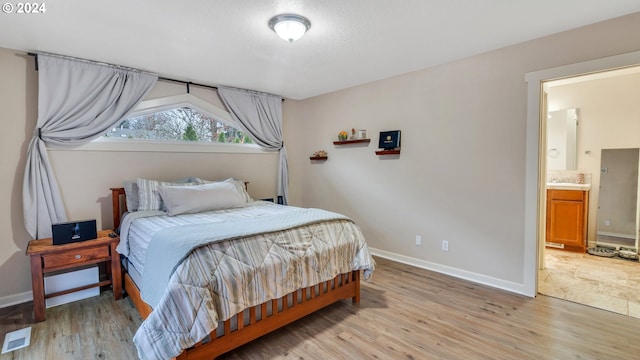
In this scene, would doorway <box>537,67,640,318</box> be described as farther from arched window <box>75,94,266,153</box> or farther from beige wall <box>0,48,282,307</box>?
beige wall <box>0,48,282,307</box>

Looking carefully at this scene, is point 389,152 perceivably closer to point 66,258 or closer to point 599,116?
point 599,116

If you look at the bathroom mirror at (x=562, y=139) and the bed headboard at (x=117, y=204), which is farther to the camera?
the bathroom mirror at (x=562, y=139)

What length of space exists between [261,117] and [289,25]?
7.70 feet

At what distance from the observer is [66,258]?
2.56 metres

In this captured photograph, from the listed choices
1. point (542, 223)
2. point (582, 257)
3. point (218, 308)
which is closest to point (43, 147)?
point (218, 308)

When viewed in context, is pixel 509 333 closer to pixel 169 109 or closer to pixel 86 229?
pixel 86 229

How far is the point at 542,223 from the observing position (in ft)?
10.7

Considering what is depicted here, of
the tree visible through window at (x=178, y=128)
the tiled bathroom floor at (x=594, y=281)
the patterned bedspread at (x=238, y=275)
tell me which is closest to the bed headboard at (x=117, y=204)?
the tree visible through window at (x=178, y=128)

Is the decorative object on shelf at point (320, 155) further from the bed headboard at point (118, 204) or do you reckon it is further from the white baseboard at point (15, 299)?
the white baseboard at point (15, 299)

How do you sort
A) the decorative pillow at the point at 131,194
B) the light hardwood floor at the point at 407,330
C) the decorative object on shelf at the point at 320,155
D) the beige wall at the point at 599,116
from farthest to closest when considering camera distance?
the decorative object on shelf at the point at 320,155
the beige wall at the point at 599,116
the decorative pillow at the point at 131,194
the light hardwood floor at the point at 407,330

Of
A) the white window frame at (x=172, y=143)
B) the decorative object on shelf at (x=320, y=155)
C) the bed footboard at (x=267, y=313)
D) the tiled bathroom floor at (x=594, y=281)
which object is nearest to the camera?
the bed footboard at (x=267, y=313)

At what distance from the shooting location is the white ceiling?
209cm

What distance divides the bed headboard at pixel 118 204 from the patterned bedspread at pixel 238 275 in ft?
6.47

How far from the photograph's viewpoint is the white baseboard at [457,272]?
9.63 ft
